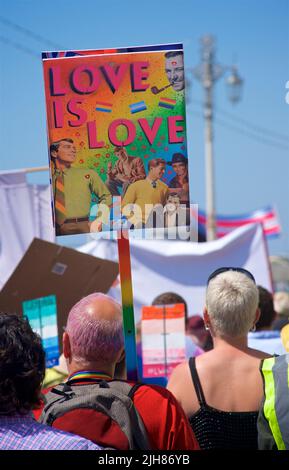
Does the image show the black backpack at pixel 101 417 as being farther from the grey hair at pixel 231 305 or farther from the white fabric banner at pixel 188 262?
the white fabric banner at pixel 188 262

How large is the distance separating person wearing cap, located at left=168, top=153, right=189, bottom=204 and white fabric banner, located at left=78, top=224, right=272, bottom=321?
393 cm

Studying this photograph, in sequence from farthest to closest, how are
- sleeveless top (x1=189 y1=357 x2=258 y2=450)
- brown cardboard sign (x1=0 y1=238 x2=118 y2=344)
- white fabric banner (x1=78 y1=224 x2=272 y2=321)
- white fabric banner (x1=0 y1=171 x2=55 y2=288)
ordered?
white fabric banner (x1=78 y1=224 x2=272 y2=321) → white fabric banner (x1=0 y1=171 x2=55 y2=288) → brown cardboard sign (x1=0 y1=238 x2=118 y2=344) → sleeveless top (x1=189 y1=357 x2=258 y2=450)

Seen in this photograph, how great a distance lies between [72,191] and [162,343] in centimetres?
154

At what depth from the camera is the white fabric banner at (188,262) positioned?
706cm

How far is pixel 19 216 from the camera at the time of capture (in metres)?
5.85

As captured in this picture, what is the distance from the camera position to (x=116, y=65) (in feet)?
10.00

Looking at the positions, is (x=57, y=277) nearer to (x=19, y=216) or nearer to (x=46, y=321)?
(x=46, y=321)

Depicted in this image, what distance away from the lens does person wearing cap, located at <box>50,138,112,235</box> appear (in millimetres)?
3010

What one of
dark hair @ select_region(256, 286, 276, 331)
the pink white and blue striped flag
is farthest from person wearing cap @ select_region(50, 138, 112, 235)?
the pink white and blue striped flag

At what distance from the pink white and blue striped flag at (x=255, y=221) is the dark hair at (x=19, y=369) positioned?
12584 mm

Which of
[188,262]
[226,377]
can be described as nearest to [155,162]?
[226,377]

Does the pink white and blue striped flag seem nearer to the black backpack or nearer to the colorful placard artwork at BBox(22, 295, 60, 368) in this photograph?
the colorful placard artwork at BBox(22, 295, 60, 368)

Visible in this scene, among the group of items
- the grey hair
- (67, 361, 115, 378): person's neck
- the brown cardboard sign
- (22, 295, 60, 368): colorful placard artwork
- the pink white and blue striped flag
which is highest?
the grey hair

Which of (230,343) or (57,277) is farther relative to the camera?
(57,277)
